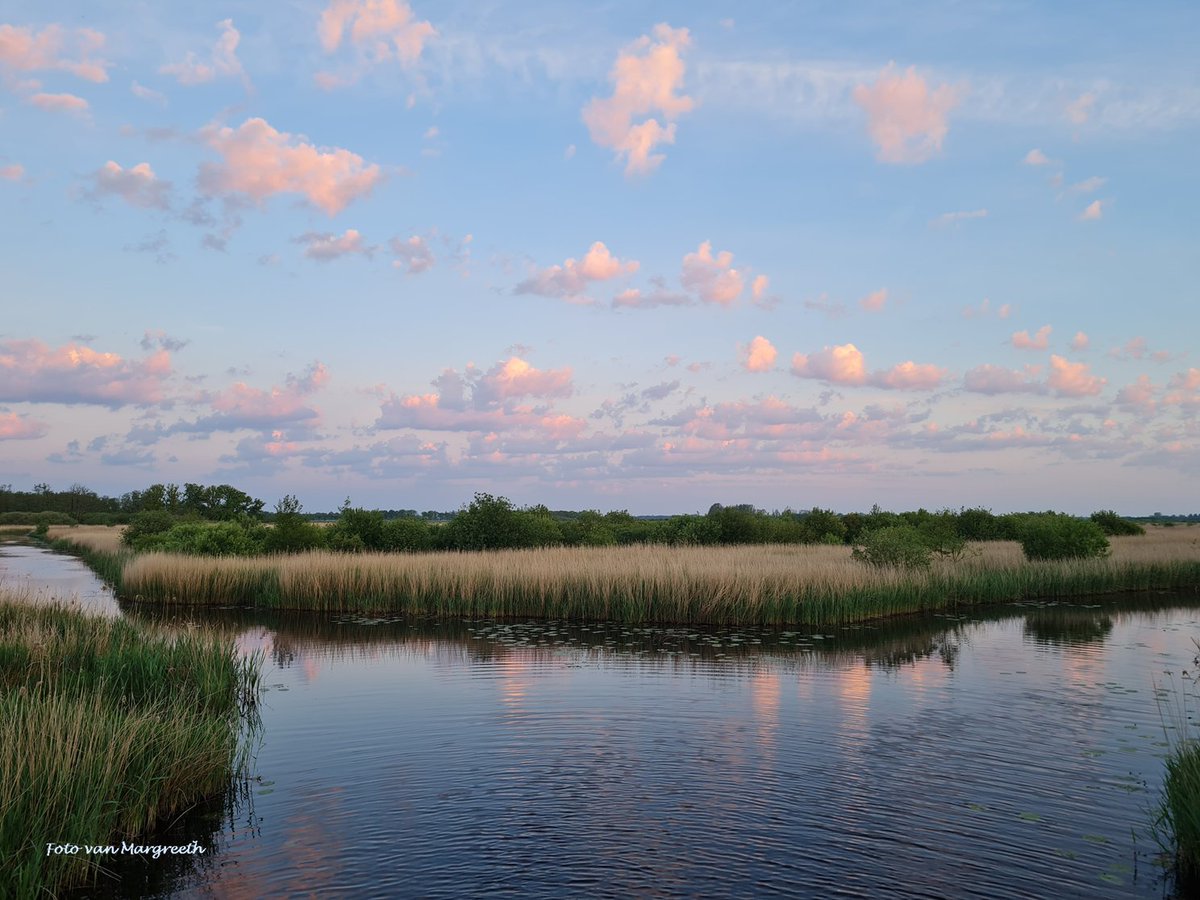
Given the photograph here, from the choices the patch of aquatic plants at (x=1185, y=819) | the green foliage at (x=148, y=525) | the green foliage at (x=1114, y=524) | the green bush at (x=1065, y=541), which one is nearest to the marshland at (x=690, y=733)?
the patch of aquatic plants at (x=1185, y=819)

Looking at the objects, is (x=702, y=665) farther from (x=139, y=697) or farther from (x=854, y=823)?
(x=139, y=697)

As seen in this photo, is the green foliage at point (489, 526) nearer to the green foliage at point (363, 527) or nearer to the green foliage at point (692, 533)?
the green foliage at point (363, 527)

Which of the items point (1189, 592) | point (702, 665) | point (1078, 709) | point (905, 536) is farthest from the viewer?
point (1189, 592)

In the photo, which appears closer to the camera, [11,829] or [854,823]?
[11,829]

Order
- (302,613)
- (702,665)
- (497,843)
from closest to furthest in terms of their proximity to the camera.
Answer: (497,843)
(702,665)
(302,613)

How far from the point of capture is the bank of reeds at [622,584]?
78.2 feet

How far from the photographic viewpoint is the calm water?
23.6 feet

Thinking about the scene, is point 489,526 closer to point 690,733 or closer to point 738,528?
point 738,528

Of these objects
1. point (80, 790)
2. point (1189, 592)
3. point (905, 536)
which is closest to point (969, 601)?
point (905, 536)

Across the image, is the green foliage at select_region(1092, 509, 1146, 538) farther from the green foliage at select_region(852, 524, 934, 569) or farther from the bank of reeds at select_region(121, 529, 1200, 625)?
the green foliage at select_region(852, 524, 934, 569)

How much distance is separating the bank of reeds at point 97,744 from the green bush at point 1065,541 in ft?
116

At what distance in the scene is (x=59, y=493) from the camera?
502 feet

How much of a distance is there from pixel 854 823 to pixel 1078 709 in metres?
7.24

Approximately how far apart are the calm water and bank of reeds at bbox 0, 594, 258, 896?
56 cm
